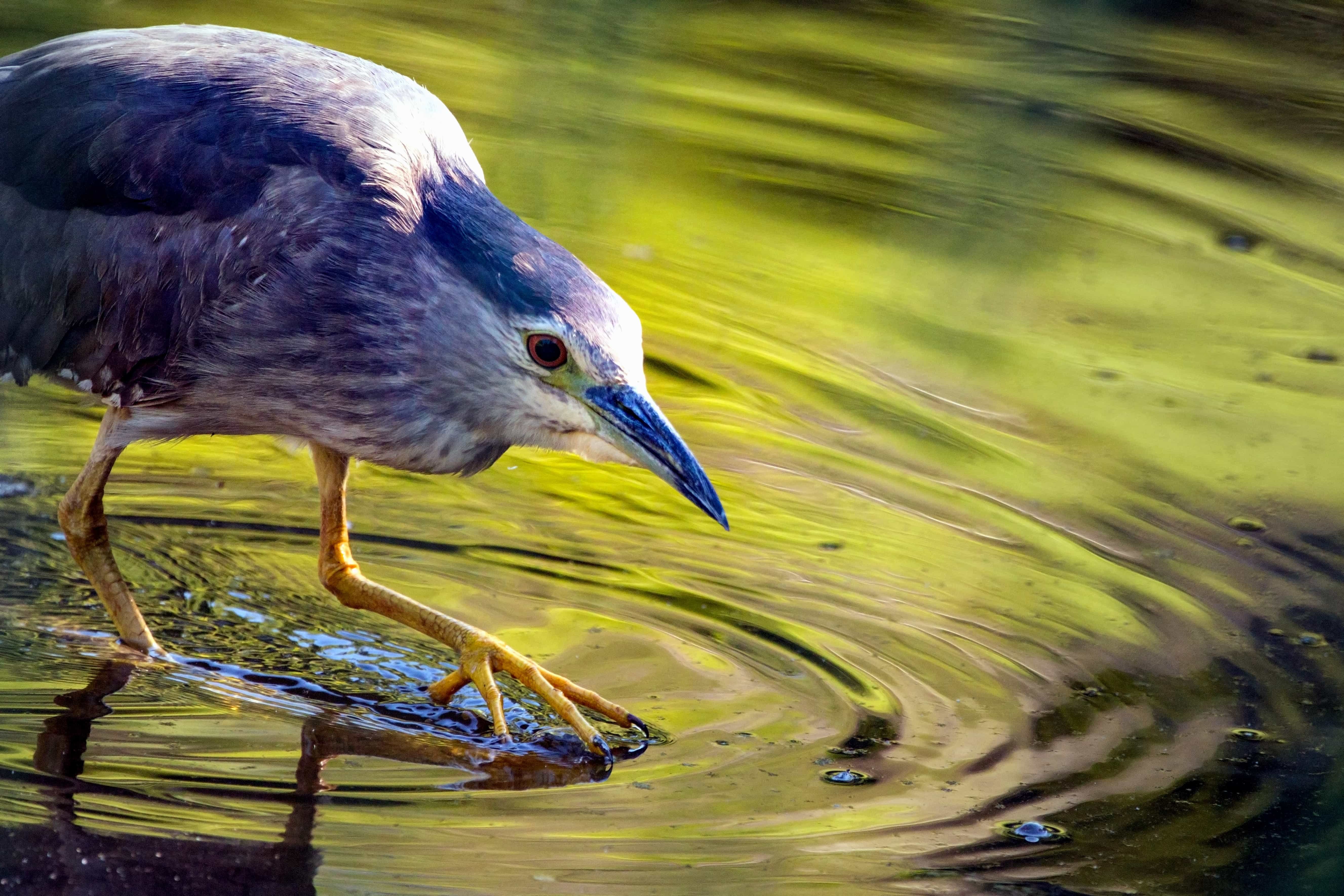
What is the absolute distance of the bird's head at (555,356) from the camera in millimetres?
3533

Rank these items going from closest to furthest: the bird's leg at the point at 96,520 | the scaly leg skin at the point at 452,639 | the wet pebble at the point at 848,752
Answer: the wet pebble at the point at 848,752, the scaly leg skin at the point at 452,639, the bird's leg at the point at 96,520

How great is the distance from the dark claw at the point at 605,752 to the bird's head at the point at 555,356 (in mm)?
550

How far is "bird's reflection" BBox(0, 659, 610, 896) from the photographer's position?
2.97 meters

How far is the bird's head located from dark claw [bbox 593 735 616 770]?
1.80ft

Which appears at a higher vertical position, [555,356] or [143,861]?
[555,356]

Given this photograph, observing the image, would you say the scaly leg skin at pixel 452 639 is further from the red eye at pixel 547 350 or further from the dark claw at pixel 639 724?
the red eye at pixel 547 350

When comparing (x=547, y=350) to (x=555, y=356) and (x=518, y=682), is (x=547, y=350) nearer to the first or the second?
(x=555, y=356)

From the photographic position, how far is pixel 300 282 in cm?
367

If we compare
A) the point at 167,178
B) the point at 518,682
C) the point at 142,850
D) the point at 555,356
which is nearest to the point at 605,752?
the point at 518,682

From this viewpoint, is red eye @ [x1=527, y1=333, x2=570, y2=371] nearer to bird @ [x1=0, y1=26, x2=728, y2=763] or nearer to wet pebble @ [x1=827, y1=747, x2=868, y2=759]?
bird @ [x1=0, y1=26, x2=728, y2=763]

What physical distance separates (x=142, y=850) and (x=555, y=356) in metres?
1.28

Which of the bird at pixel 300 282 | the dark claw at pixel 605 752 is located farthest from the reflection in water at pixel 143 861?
the bird at pixel 300 282

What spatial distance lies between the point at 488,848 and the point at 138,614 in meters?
1.38

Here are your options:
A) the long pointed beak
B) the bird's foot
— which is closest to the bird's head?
the long pointed beak
